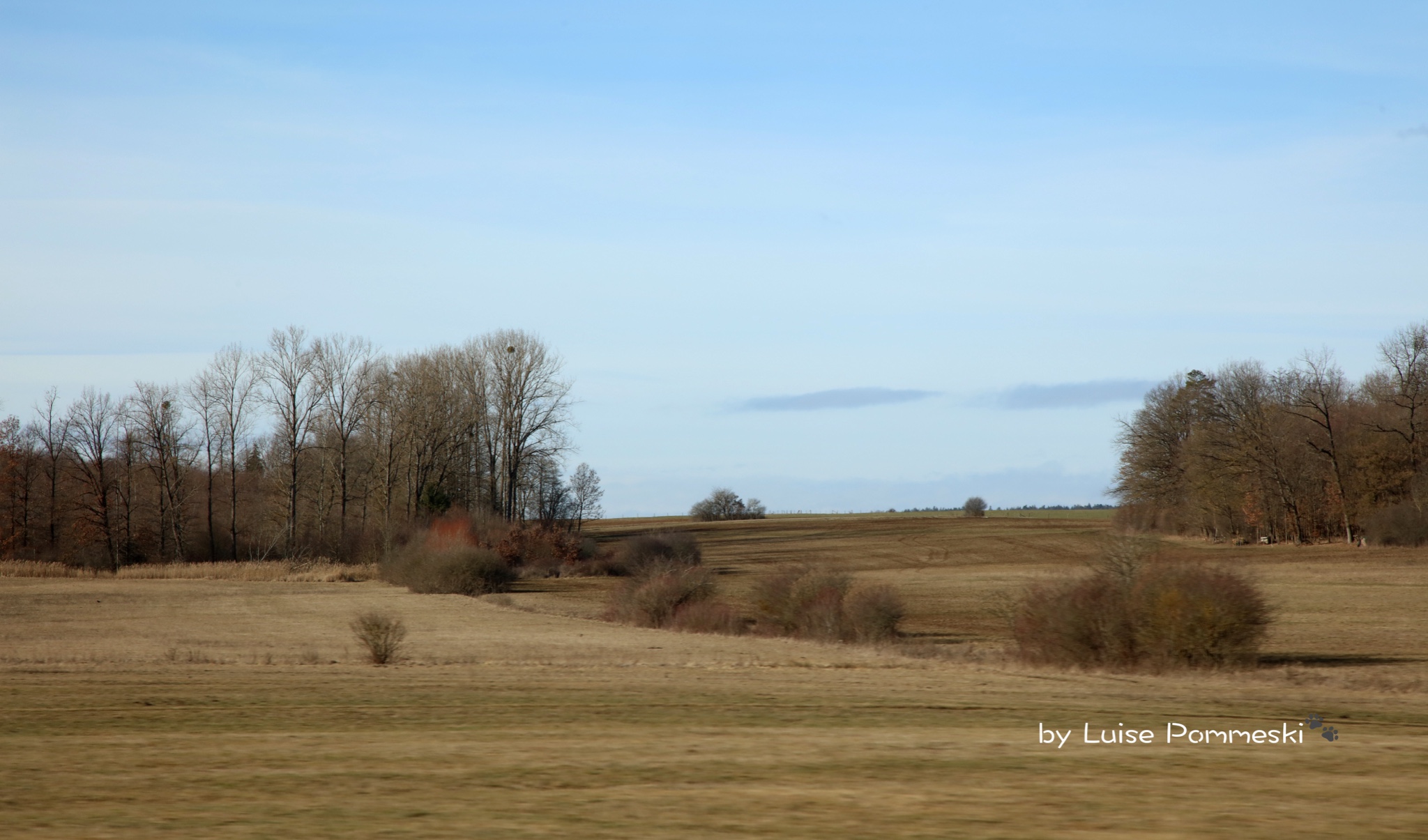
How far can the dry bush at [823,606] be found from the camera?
29.5m

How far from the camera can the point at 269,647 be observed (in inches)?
1053

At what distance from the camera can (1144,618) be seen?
21562 millimetres

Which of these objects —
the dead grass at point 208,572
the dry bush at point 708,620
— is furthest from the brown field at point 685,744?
the dead grass at point 208,572

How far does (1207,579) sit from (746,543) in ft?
228

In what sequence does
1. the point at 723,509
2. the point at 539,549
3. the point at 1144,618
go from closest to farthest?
the point at 1144,618, the point at 539,549, the point at 723,509

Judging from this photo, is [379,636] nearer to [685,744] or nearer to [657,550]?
[685,744]

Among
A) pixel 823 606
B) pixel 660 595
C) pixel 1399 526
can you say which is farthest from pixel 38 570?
pixel 1399 526

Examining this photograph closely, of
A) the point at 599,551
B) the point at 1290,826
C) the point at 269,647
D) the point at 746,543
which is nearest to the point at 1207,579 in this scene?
the point at 1290,826

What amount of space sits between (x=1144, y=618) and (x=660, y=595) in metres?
17.2

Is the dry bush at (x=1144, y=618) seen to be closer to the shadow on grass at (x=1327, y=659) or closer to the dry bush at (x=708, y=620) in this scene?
the shadow on grass at (x=1327, y=659)

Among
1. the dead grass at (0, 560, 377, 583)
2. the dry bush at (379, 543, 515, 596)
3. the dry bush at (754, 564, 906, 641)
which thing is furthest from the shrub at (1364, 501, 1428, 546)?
the dead grass at (0, 560, 377, 583)

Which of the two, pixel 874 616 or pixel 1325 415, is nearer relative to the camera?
pixel 874 616

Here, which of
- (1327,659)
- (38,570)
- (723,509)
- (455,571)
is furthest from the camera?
(723,509)

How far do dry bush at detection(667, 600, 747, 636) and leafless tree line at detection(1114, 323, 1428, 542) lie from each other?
3349cm
